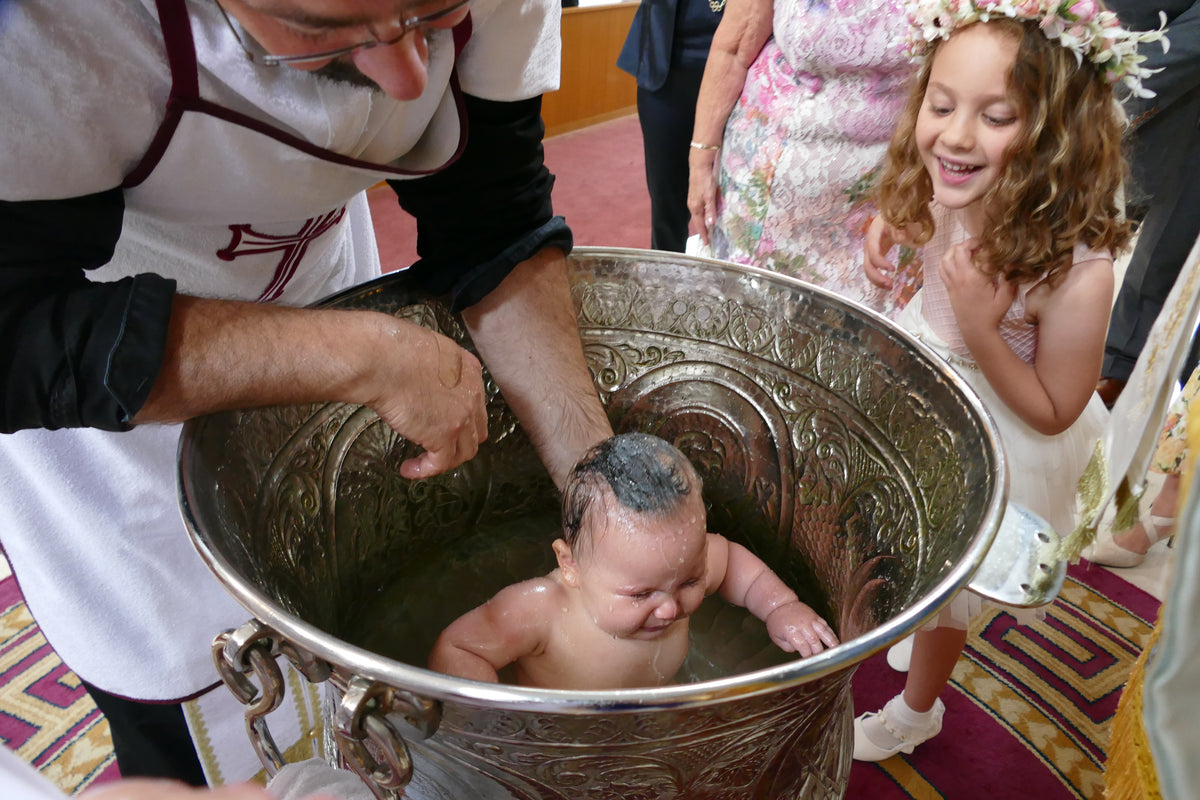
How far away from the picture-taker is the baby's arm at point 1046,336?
824 mm

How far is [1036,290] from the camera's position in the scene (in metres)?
0.85

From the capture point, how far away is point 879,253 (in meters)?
1.10

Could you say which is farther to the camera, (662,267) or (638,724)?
(662,267)

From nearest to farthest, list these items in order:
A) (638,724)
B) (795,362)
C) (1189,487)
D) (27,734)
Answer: (1189,487) < (638,724) < (795,362) < (27,734)

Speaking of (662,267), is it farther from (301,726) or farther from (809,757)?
(301,726)

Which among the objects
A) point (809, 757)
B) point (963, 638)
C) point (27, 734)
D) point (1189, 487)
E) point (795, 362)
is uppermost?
point (1189, 487)

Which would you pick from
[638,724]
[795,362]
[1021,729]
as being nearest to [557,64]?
[795,362]

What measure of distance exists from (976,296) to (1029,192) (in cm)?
12

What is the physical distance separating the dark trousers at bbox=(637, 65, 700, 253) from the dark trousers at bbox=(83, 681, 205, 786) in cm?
120

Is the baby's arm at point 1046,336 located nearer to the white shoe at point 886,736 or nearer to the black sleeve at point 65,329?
the white shoe at point 886,736

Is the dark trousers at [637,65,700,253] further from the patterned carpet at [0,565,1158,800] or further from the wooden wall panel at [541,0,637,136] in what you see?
the wooden wall panel at [541,0,637,136]

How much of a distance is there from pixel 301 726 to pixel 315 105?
0.80m

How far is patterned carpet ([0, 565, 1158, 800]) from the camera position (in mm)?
1017

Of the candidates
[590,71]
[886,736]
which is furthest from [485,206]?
[590,71]
